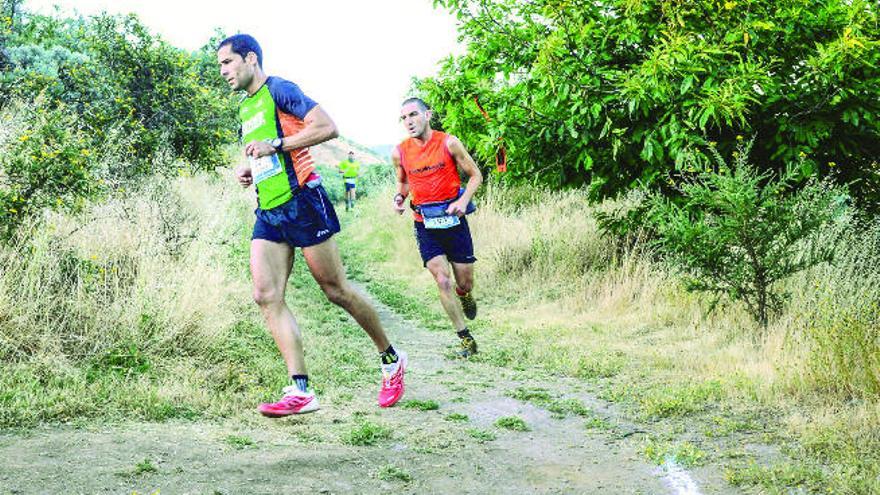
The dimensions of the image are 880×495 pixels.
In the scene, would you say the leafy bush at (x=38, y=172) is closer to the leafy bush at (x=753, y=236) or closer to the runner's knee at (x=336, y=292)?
the runner's knee at (x=336, y=292)

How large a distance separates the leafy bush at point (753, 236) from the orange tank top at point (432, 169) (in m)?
1.98

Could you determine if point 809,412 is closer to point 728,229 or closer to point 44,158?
point 728,229

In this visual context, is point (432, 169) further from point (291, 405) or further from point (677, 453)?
point (677, 453)

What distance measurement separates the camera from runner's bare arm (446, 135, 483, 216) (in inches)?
301

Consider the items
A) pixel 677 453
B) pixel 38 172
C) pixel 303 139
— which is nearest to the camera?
pixel 677 453

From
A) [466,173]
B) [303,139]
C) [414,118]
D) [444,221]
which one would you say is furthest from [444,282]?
[303,139]

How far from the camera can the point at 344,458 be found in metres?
4.86

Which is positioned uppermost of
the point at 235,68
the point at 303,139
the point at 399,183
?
the point at 235,68

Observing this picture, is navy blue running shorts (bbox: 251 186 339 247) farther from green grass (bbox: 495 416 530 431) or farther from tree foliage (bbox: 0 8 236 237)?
tree foliage (bbox: 0 8 236 237)

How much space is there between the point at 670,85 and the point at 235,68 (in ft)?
15.5

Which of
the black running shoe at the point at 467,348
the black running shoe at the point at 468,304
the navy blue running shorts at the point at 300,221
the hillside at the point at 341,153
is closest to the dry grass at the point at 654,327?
the black running shoe at the point at 467,348

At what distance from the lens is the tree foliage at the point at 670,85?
8.28 meters

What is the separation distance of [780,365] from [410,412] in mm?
2658

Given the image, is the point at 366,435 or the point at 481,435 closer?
the point at 366,435
